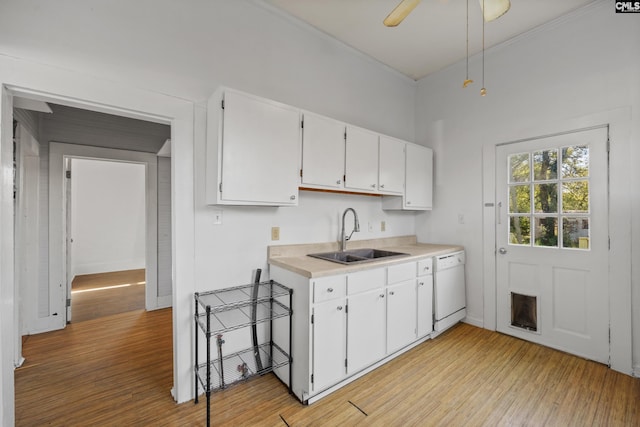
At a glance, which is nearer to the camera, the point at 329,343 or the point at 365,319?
the point at 329,343

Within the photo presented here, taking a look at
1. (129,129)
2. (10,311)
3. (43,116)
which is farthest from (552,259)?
(43,116)

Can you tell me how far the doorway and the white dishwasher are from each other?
15.9 ft

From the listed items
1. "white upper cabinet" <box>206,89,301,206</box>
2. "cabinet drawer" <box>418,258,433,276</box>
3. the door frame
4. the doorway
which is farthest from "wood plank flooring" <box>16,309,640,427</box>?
the doorway

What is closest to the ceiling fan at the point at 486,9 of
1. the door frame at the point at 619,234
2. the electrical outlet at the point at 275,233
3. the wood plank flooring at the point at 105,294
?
the door frame at the point at 619,234

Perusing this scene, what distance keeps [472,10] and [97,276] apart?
7475 millimetres

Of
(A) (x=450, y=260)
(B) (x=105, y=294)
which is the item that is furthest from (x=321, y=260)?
(B) (x=105, y=294)

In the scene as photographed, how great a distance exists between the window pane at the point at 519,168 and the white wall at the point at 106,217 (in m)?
6.60

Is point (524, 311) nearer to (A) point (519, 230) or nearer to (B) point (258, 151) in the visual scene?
(A) point (519, 230)

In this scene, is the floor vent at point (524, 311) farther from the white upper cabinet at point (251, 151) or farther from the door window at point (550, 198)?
the white upper cabinet at point (251, 151)

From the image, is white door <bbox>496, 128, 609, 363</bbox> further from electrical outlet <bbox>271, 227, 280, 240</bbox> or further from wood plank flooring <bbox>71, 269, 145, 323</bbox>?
wood plank flooring <bbox>71, 269, 145, 323</bbox>

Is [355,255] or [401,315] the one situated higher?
[355,255]

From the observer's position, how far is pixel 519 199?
2.78 metres

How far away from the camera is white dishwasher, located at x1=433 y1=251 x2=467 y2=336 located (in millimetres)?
2752

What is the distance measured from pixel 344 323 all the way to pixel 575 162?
2517 mm
